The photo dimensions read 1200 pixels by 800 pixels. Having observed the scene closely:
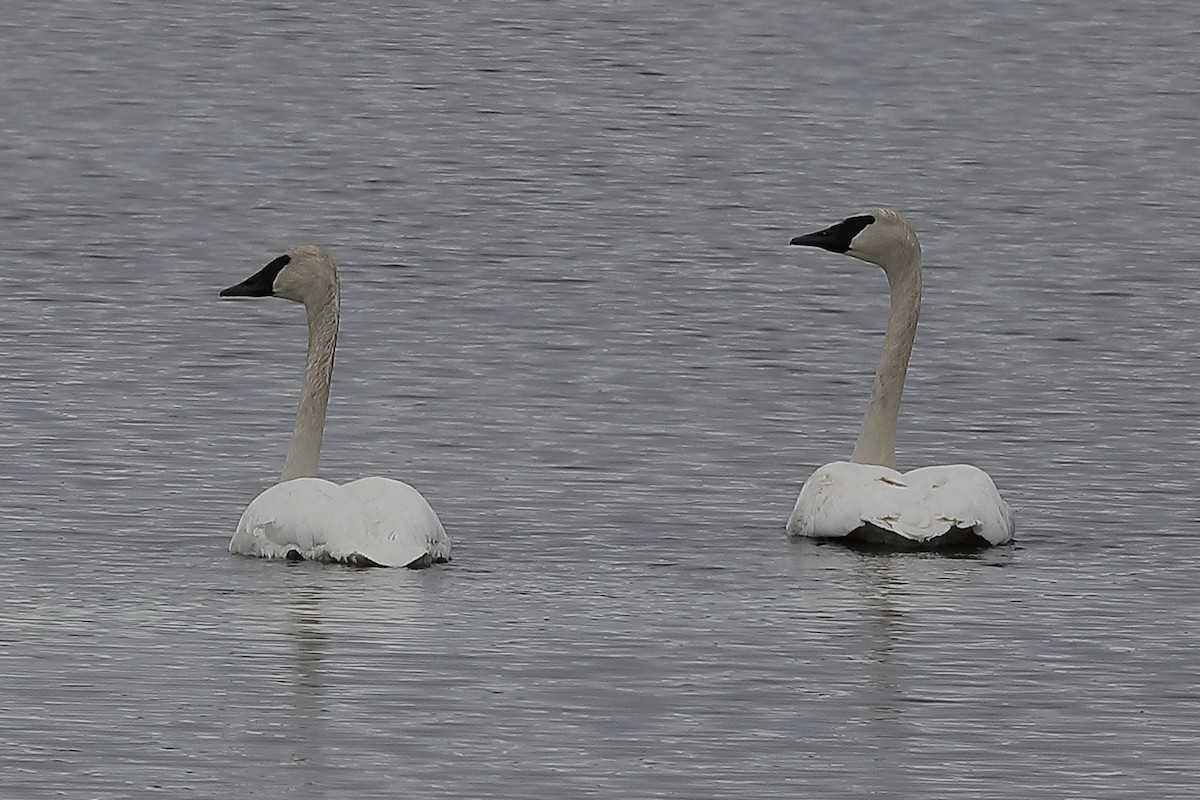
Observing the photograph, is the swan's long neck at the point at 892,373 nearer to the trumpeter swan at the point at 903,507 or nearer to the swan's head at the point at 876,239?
the swan's head at the point at 876,239

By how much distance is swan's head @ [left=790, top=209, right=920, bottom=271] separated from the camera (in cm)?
1755

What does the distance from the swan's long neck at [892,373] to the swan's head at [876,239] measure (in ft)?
0.12

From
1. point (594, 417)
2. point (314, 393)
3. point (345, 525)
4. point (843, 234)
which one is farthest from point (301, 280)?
point (843, 234)

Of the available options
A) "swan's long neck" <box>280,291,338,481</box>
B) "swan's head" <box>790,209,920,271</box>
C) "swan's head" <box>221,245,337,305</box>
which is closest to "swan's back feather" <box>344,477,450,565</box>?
"swan's long neck" <box>280,291,338,481</box>

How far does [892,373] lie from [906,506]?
6.22ft

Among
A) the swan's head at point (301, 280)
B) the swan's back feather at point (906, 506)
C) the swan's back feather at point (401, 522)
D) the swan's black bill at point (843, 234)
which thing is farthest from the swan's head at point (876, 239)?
the swan's back feather at point (401, 522)

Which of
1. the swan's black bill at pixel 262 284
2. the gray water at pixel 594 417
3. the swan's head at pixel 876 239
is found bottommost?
the gray water at pixel 594 417

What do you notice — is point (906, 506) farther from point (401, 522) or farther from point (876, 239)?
point (876, 239)

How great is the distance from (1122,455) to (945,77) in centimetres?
2200

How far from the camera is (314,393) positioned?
16.0 metres

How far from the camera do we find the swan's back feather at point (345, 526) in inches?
556

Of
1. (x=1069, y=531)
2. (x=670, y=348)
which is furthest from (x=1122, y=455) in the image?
(x=670, y=348)

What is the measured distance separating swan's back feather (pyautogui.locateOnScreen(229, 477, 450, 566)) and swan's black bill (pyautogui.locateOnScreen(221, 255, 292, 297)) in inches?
74.0

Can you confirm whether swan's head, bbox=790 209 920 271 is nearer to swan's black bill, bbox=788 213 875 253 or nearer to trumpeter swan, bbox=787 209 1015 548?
swan's black bill, bbox=788 213 875 253
